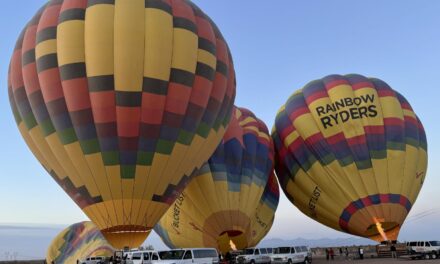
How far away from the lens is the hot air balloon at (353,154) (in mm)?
25625

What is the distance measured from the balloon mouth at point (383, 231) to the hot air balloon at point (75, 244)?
22.2 meters

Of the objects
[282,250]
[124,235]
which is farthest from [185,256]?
[282,250]

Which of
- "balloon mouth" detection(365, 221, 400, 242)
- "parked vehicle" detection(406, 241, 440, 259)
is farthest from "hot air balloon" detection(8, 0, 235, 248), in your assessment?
"parked vehicle" detection(406, 241, 440, 259)

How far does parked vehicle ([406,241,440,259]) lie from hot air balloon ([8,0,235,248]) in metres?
15.0

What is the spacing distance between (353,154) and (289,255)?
6.80 metres

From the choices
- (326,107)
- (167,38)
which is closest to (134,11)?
(167,38)

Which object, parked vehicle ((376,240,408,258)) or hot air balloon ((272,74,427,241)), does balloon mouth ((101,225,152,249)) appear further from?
parked vehicle ((376,240,408,258))

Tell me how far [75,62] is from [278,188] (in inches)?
699

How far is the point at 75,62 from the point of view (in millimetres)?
17781

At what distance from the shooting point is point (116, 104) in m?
17.6

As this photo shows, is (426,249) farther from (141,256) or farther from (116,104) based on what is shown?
(116,104)

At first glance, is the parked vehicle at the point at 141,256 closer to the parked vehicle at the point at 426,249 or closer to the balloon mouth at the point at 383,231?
the balloon mouth at the point at 383,231

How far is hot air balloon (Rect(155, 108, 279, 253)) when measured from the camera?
2312cm

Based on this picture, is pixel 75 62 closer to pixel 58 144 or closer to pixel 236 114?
pixel 58 144
